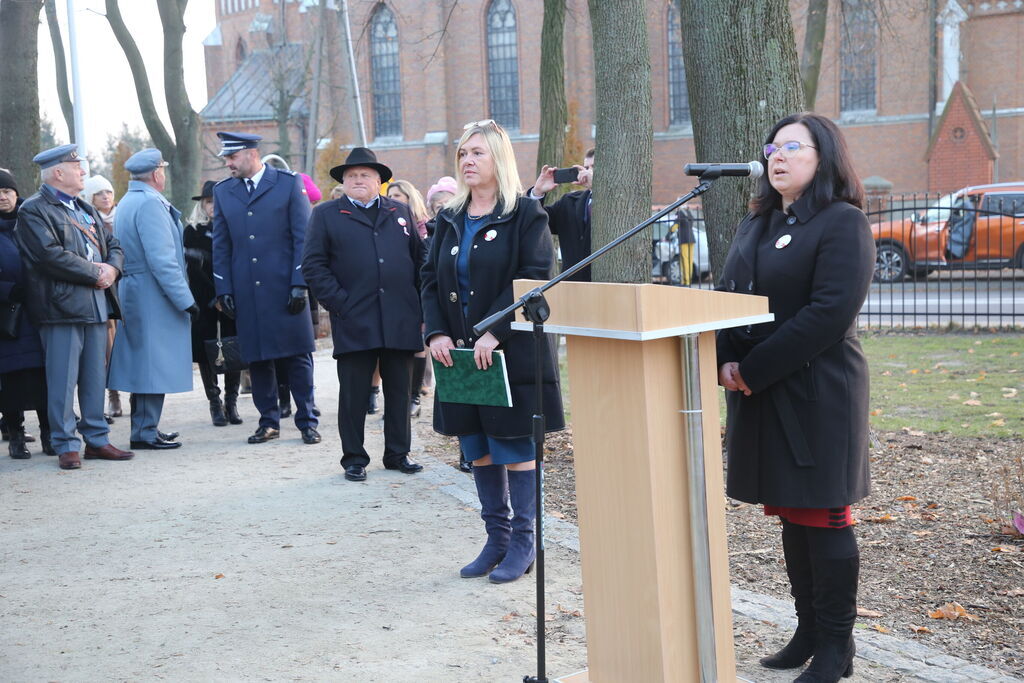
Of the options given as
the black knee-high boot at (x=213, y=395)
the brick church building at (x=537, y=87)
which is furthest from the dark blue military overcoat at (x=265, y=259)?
the brick church building at (x=537, y=87)

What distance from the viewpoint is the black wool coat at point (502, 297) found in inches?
195

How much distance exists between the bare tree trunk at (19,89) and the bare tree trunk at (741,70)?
7666 millimetres

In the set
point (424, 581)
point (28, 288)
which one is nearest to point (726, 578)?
point (424, 581)

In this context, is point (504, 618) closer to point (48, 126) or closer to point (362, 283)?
point (362, 283)

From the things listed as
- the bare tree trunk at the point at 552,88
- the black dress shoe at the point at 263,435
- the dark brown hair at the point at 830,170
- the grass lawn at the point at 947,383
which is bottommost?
the grass lawn at the point at 947,383

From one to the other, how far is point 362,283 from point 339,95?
39116 millimetres

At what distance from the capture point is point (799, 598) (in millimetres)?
3945

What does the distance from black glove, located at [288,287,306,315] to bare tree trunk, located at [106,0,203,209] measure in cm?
1190

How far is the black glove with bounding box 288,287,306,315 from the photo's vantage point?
323 inches

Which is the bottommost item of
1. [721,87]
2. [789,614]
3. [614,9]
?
[789,614]

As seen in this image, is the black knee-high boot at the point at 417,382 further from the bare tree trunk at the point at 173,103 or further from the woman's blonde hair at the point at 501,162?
the bare tree trunk at the point at 173,103

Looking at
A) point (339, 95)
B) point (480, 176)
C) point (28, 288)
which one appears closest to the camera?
point (480, 176)

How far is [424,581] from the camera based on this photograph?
508 centimetres

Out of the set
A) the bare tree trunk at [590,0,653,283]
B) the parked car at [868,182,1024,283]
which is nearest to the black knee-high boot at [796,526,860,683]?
the bare tree trunk at [590,0,653,283]
